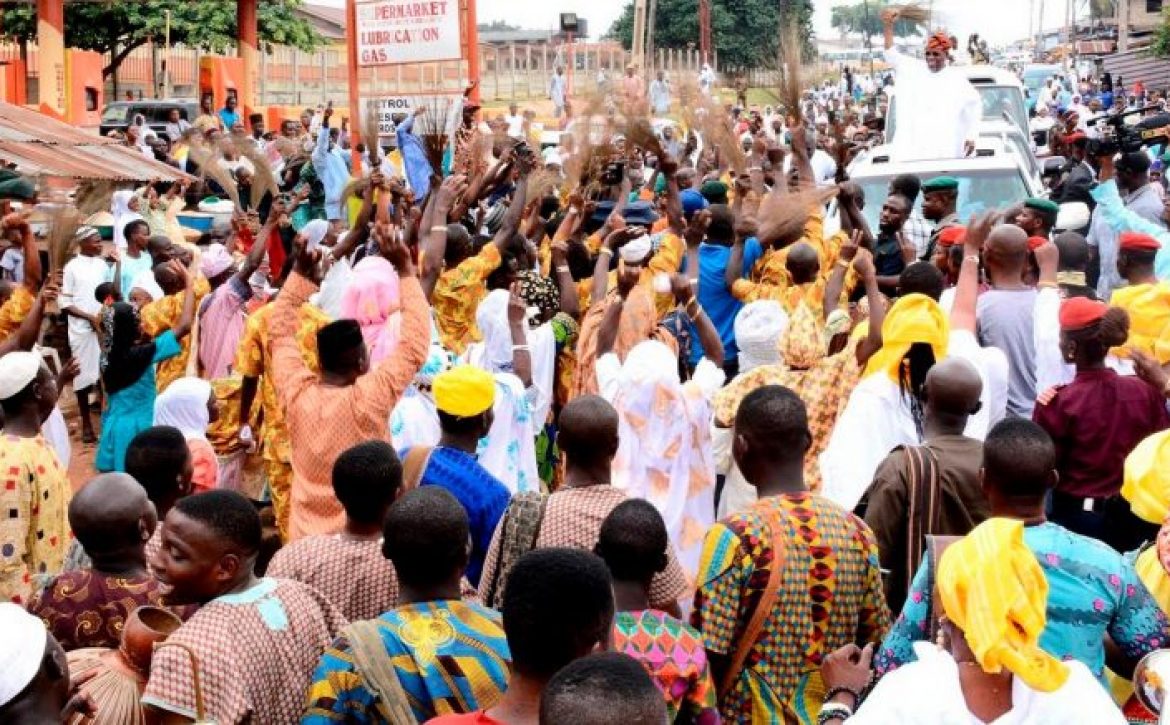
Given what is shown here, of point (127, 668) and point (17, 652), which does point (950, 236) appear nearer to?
point (127, 668)

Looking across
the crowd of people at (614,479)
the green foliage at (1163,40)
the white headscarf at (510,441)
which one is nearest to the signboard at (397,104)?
the crowd of people at (614,479)

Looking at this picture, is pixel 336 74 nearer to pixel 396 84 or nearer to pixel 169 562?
pixel 396 84

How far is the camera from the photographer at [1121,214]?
342 inches

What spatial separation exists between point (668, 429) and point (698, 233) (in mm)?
2293

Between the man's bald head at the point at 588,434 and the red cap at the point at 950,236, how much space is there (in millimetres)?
3656

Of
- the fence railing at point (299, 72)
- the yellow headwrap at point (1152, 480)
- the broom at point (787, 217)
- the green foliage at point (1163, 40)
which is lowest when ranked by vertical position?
the yellow headwrap at point (1152, 480)

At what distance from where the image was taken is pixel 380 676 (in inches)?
132

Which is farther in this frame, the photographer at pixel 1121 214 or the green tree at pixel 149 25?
the green tree at pixel 149 25

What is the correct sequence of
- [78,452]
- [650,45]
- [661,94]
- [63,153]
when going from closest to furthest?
[63,153] < [78,452] < [661,94] < [650,45]

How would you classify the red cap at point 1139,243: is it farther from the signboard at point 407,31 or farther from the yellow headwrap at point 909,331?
the signboard at point 407,31

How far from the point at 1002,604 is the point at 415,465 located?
8.19 ft

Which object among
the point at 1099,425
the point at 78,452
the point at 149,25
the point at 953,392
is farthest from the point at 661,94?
the point at 149,25

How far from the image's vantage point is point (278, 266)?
40.1 ft

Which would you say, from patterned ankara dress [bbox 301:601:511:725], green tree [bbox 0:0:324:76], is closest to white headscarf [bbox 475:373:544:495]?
patterned ankara dress [bbox 301:601:511:725]
